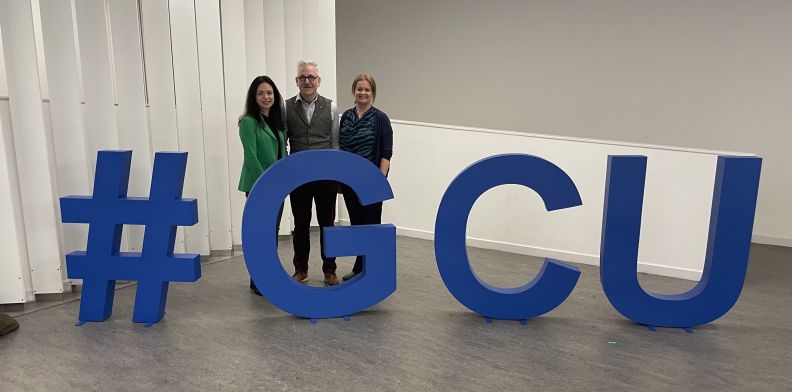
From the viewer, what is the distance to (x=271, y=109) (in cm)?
327

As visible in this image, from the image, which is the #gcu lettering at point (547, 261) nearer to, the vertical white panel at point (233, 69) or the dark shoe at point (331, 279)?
the dark shoe at point (331, 279)

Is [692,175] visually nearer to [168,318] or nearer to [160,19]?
[168,318]

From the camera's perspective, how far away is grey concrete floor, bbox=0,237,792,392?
8.00 ft

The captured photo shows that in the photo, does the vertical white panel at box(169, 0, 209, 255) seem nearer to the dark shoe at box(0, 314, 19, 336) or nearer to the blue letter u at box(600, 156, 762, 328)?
the dark shoe at box(0, 314, 19, 336)

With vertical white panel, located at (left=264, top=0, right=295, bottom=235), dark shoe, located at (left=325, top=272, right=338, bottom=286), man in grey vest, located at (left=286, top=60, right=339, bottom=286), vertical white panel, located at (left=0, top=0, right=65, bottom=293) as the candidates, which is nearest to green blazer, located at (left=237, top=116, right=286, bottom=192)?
man in grey vest, located at (left=286, top=60, right=339, bottom=286)

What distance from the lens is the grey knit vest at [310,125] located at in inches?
129

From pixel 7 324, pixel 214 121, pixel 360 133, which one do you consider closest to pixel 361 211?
pixel 360 133

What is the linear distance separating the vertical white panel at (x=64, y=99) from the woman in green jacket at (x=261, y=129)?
3.42 feet

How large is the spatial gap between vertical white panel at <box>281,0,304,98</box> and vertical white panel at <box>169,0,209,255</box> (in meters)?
0.86

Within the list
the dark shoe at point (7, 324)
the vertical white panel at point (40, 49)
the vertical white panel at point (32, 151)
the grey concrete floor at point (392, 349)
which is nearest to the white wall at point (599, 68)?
the grey concrete floor at point (392, 349)

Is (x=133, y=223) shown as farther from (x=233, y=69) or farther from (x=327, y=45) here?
(x=327, y=45)

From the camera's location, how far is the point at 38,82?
3.15 meters

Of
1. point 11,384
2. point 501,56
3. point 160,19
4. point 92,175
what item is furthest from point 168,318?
point 501,56

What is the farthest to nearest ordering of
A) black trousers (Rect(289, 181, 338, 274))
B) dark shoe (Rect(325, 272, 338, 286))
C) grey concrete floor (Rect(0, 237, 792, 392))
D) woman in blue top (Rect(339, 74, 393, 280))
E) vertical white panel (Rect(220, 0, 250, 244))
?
vertical white panel (Rect(220, 0, 250, 244)) → dark shoe (Rect(325, 272, 338, 286)) → black trousers (Rect(289, 181, 338, 274)) → woman in blue top (Rect(339, 74, 393, 280)) → grey concrete floor (Rect(0, 237, 792, 392))
